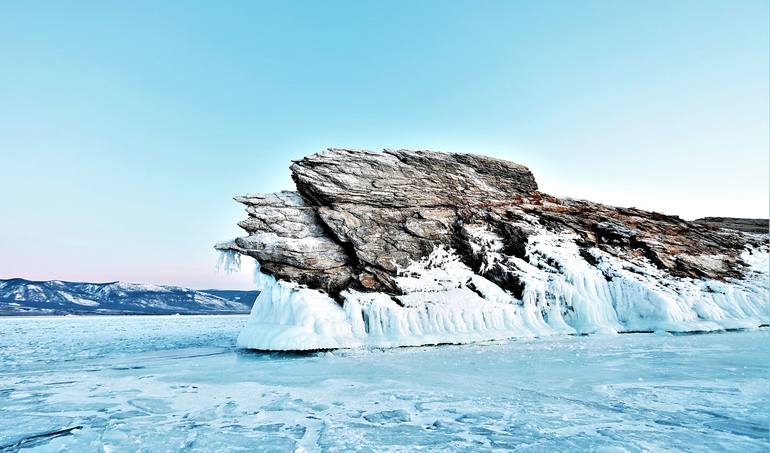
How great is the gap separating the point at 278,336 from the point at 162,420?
8770mm

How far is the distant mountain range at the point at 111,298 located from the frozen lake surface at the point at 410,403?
12434cm

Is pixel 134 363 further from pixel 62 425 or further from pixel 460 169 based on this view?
pixel 460 169

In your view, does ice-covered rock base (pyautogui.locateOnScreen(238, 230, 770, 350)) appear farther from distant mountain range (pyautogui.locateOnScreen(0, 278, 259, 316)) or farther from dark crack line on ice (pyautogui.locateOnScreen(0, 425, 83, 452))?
distant mountain range (pyautogui.locateOnScreen(0, 278, 259, 316))

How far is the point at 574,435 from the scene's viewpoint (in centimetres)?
490

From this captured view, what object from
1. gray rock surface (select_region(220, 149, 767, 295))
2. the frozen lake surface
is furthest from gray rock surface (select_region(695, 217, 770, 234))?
the frozen lake surface

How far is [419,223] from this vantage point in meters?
18.9

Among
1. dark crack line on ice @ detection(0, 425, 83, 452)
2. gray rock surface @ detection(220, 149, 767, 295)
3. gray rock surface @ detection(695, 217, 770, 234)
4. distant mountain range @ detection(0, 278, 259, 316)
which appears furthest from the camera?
distant mountain range @ detection(0, 278, 259, 316)

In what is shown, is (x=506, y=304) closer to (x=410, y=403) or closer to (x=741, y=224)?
(x=410, y=403)

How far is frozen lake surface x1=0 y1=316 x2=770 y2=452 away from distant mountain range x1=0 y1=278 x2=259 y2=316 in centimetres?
12434

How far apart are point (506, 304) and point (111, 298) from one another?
163895 mm

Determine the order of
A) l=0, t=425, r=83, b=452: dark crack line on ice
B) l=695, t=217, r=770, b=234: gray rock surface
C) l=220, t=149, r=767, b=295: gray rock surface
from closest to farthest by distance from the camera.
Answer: l=0, t=425, r=83, b=452: dark crack line on ice < l=220, t=149, r=767, b=295: gray rock surface < l=695, t=217, r=770, b=234: gray rock surface

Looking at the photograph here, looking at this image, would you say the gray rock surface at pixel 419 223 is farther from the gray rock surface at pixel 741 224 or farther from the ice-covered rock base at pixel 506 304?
the gray rock surface at pixel 741 224

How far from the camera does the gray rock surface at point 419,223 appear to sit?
1744cm

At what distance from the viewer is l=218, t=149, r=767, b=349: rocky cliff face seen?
1712 centimetres
